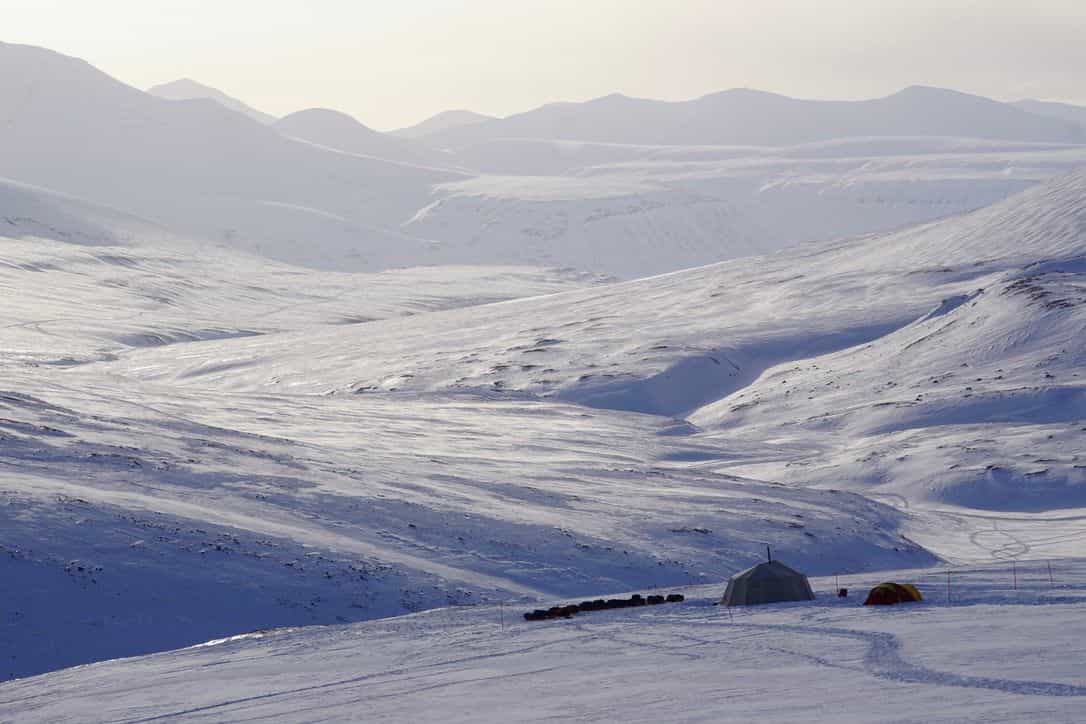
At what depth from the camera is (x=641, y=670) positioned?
19859 mm

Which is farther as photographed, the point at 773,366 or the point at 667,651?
the point at 773,366

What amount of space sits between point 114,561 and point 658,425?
1677 inches

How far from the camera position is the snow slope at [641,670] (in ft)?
54.7

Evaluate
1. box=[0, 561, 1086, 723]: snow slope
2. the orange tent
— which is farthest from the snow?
the orange tent

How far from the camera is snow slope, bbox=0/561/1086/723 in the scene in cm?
1667

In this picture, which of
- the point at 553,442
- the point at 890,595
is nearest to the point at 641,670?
the point at 890,595

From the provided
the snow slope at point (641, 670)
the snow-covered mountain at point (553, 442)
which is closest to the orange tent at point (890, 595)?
the snow slope at point (641, 670)

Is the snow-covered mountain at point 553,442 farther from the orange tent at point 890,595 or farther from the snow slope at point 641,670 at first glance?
the orange tent at point 890,595

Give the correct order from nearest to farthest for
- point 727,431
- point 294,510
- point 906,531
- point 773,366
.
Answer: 1. point 294,510
2. point 906,531
3. point 727,431
4. point 773,366

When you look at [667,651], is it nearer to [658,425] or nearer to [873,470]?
[873,470]

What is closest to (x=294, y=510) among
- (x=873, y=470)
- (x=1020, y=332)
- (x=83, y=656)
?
(x=83, y=656)

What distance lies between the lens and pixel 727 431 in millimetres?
67875

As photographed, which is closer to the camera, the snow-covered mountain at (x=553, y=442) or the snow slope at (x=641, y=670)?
the snow slope at (x=641, y=670)

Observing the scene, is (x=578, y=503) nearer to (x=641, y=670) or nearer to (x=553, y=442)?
(x=553, y=442)
